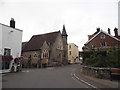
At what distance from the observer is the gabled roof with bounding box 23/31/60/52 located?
46800 millimetres

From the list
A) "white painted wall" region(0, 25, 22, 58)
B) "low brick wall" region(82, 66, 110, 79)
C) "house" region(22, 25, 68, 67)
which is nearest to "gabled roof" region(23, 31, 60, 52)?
"house" region(22, 25, 68, 67)

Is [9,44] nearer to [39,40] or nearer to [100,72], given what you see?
[100,72]

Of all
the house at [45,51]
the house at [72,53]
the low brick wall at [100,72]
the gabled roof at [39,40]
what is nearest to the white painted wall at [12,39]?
the house at [45,51]

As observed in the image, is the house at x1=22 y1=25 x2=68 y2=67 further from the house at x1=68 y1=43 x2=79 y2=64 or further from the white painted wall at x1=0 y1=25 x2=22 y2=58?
the house at x1=68 y1=43 x2=79 y2=64

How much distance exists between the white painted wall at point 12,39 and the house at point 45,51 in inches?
502

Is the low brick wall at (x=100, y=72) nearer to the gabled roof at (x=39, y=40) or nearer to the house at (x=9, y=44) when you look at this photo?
the house at (x=9, y=44)

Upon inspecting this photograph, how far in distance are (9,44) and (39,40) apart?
20.6 metres

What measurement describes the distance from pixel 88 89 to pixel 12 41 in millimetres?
22755

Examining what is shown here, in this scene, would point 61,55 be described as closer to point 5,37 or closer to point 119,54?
point 5,37

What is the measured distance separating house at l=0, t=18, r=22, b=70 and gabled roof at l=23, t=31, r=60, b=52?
44.8 feet

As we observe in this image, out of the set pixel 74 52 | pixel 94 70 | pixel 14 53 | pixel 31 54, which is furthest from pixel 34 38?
pixel 94 70

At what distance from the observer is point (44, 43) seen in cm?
4562

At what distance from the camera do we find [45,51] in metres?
45.5

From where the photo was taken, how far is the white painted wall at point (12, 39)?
94.6ft
